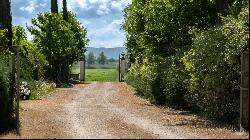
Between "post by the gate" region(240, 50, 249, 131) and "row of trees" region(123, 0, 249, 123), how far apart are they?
0.50 m

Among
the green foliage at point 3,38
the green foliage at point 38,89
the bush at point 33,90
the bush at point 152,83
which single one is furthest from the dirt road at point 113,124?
the green foliage at point 38,89

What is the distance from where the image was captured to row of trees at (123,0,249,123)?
648 inches

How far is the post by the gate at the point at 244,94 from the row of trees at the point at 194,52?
501 millimetres

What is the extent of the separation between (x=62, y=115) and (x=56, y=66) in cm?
2847

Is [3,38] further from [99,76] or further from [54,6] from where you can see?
[99,76]

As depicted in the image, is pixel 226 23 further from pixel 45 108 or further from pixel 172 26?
pixel 45 108

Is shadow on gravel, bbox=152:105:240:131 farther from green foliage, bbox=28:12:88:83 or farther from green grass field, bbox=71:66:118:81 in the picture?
green grass field, bbox=71:66:118:81

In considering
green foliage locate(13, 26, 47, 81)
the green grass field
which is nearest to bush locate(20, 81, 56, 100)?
green foliage locate(13, 26, 47, 81)

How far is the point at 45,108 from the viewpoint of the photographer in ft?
75.4

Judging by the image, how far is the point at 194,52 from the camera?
18.2 metres

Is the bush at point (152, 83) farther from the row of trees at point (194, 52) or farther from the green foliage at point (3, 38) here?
the green foliage at point (3, 38)

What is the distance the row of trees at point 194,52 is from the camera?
1647cm

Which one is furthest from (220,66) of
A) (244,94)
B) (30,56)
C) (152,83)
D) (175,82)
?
(30,56)

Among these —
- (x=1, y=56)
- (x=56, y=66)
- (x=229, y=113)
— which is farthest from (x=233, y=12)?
(x=56, y=66)
